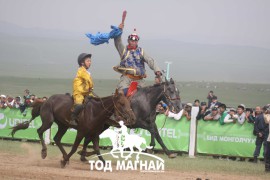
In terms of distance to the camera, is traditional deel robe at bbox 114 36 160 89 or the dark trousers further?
the dark trousers

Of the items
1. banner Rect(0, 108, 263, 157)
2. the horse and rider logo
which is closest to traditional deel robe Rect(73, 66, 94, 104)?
the horse and rider logo

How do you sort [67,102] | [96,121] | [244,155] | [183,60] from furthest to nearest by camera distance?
[183,60], [244,155], [67,102], [96,121]

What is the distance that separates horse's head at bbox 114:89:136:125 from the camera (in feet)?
44.8

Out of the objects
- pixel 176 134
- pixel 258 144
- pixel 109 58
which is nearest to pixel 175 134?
pixel 176 134

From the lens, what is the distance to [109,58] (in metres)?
125

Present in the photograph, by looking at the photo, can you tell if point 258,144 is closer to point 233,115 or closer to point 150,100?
point 233,115

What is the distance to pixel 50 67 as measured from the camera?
106 m

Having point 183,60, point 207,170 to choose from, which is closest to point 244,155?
point 207,170

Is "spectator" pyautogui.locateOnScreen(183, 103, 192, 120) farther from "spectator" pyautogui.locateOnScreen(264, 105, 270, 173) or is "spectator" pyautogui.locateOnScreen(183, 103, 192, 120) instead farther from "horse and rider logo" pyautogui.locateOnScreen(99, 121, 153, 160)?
"spectator" pyautogui.locateOnScreen(264, 105, 270, 173)

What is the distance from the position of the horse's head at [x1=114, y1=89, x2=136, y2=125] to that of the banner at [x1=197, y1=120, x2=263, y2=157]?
596 centimetres

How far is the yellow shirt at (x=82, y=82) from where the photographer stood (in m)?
14.5

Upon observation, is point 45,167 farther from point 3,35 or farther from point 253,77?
point 3,35

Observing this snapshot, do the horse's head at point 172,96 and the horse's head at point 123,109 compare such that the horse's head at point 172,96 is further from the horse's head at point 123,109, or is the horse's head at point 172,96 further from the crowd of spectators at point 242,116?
the crowd of spectators at point 242,116

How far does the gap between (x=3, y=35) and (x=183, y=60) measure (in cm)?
3815
